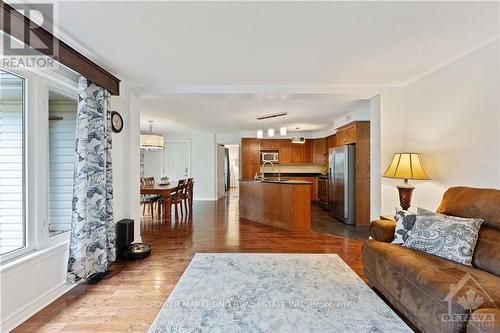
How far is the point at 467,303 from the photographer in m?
1.38

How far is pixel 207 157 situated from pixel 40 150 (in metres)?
6.05

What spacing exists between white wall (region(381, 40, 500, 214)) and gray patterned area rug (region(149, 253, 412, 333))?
1.58m

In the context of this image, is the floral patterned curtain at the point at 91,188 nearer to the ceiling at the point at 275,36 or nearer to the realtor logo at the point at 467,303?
the ceiling at the point at 275,36

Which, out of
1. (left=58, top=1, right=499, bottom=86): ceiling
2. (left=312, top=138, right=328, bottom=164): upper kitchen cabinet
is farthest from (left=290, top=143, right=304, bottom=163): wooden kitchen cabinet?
(left=58, top=1, right=499, bottom=86): ceiling

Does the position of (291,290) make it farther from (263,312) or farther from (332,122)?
(332,122)

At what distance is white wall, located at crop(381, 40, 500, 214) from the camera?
229 cm

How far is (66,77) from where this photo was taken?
2.54 metres

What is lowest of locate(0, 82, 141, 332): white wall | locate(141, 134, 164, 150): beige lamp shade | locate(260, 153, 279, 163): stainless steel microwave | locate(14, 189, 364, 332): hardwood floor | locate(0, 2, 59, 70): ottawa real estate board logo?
locate(14, 189, 364, 332): hardwood floor

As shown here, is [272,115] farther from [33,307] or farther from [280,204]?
[33,307]

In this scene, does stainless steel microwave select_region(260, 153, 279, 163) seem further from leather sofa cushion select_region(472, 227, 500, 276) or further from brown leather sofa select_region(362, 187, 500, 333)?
leather sofa cushion select_region(472, 227, 500, 276)

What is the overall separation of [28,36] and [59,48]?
0.30 m

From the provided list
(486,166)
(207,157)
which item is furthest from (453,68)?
(207,157)

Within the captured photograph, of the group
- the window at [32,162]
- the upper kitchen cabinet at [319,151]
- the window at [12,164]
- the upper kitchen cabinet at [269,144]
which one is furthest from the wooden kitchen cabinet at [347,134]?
the window at [12,164]

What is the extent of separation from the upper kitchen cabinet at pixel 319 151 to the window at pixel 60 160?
21.9ft
